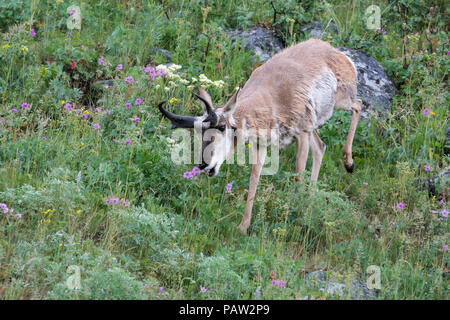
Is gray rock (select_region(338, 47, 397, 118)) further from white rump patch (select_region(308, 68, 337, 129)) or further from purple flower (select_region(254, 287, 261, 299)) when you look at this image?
purple flower (select_region(254, 287, 261, 299))

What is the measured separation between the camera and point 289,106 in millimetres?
8016

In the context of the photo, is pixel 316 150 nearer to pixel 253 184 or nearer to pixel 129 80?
pixel 253 184

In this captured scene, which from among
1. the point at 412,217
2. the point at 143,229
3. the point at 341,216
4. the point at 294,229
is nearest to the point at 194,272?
the point at 143,229

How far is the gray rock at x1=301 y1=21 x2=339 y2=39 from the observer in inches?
425

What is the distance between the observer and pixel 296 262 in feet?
20.9

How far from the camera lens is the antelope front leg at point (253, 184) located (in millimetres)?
7512

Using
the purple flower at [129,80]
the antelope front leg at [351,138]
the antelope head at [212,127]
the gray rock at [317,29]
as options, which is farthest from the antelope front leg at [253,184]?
the gray rock at [317,29]

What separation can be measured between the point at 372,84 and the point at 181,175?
380cm

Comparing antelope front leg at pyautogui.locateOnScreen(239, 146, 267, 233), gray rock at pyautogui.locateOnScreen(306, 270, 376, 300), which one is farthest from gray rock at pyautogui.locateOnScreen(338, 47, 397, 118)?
gray rock at pyautogui.locateOnScreen(306, 270, 376, 300)

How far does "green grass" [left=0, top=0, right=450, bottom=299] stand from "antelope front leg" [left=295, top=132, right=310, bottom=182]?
260 millimetres

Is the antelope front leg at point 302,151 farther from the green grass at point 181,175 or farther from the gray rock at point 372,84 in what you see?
the gray rock at point 372,84
